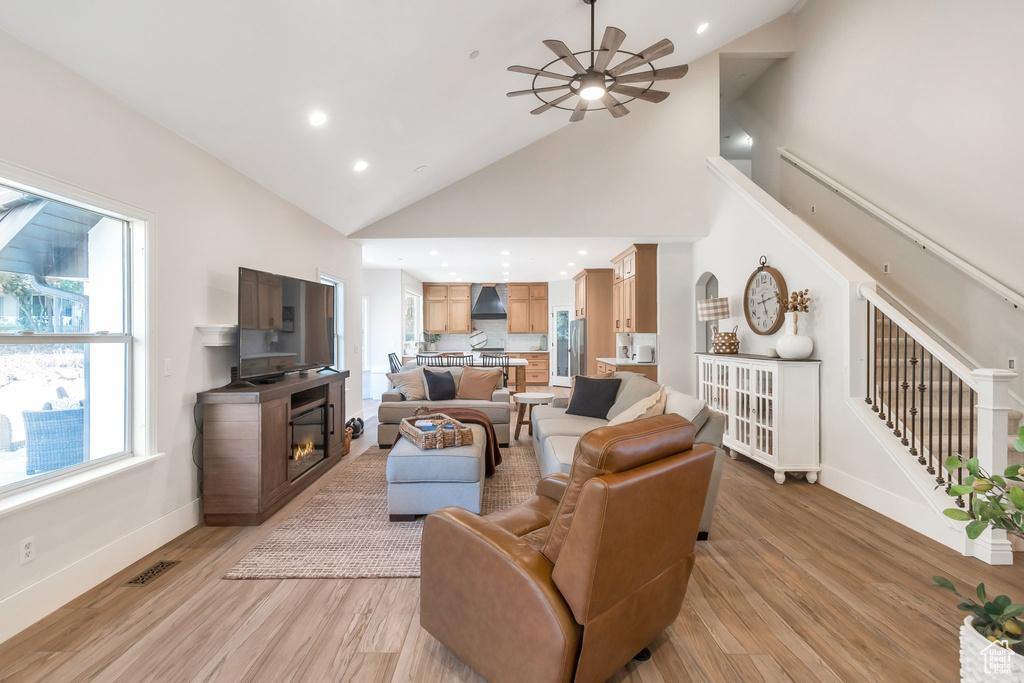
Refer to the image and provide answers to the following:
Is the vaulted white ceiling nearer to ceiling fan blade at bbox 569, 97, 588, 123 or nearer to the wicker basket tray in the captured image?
ceiling fan blade at bbox 569, 97, 588, 123

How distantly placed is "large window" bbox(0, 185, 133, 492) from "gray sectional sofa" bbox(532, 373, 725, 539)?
8.42 feet

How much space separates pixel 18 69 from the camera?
193 cm

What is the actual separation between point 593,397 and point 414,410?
1.88 metres

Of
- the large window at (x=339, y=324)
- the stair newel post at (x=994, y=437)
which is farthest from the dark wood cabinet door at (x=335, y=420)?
the stair newel post at (x=994, y=437)

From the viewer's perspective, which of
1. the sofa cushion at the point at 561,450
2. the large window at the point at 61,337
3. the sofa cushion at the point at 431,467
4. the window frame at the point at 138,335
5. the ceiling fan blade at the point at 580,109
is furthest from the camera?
the ceiling fan blade at the point at 580,109

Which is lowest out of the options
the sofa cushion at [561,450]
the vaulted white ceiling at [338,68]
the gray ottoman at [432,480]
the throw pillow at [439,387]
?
the gray ottoman at [432,480]

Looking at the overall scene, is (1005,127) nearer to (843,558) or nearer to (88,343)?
(843,558)

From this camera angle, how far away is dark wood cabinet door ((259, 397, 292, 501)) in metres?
3.00

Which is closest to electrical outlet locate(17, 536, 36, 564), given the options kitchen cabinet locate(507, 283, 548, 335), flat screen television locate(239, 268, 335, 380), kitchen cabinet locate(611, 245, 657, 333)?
flat screen television locate(239, 268, 335, 380)

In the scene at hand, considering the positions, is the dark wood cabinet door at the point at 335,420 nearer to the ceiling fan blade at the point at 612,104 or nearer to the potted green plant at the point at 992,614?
the ceiling fan blade at the point at 612,104

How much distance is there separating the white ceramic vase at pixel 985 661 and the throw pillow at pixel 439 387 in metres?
4.46

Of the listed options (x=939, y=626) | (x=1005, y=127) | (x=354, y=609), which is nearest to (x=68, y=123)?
(x=354, y=609)

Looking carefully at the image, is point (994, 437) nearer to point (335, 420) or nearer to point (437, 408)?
point (437, 408)

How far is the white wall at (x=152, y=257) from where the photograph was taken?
196cm
